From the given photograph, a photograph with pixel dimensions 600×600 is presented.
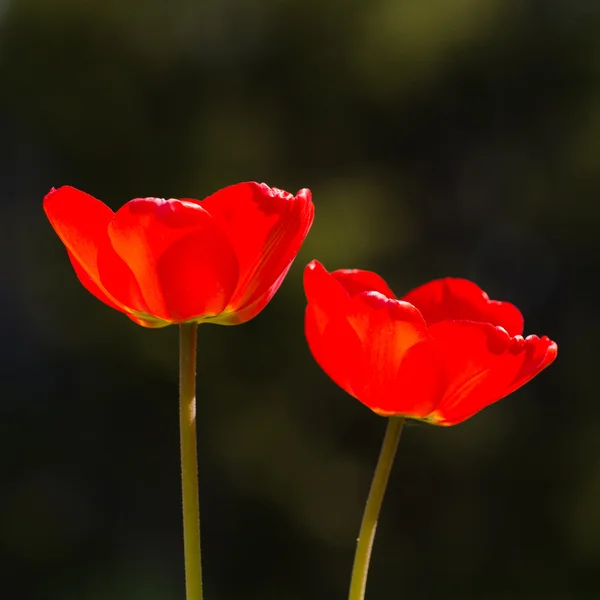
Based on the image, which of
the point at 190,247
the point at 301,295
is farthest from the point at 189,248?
the point at 301,295

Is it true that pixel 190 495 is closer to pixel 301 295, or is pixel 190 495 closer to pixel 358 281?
pixel 358 281

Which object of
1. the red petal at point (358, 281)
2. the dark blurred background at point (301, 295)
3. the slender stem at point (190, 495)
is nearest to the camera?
the slender stem at point (190, 495)

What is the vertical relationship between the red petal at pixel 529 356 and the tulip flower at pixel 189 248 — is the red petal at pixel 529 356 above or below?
below

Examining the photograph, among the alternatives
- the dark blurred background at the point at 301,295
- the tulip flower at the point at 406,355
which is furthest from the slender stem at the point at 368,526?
the dark blurred background at the point at 301,295

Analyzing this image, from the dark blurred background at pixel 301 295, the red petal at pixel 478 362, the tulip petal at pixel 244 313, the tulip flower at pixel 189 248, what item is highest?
the dark blurred background at pixel 301 295

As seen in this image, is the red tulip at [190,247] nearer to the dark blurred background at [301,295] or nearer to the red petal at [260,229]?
the red petal at [260,229]

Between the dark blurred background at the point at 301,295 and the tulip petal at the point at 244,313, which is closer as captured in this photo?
the tulip petal at the point at 244,313

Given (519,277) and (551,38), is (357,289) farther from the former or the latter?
(551,38)

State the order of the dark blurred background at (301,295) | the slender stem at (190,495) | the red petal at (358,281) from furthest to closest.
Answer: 1. the dark blurred background at (301,295)
2. the red petal at (358,281)
3. the slender stem at (190,495)
